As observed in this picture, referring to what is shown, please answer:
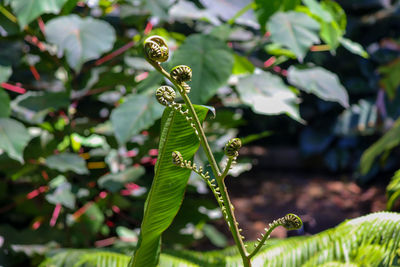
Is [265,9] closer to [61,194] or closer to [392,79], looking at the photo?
[61,194]

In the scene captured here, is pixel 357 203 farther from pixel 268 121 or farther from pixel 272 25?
pixel 272 25

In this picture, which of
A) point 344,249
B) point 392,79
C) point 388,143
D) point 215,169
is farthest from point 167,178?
point 392,79

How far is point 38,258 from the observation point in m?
1.41

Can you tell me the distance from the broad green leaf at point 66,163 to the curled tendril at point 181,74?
2.66ft

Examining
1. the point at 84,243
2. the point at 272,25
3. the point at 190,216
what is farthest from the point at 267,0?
the point at 84,243

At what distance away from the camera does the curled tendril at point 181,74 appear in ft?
1.56

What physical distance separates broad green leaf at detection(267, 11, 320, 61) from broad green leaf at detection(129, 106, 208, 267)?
0.60m

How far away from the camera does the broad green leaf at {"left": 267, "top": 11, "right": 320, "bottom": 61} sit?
114 centimetres

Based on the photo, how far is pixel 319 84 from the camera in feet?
4.30

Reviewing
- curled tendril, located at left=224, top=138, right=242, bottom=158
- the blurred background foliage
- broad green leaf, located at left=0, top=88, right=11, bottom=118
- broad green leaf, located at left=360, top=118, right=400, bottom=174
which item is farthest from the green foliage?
broad green leaf, located at left=360, top=118, right=400, bottom=174

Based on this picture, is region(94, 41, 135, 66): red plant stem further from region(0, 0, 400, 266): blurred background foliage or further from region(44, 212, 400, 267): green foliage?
region(44, 212, 400, 267): green foliage

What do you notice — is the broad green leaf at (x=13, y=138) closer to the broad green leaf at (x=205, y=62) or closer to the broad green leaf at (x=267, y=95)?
the broad green leaf at (x=205, y=62)

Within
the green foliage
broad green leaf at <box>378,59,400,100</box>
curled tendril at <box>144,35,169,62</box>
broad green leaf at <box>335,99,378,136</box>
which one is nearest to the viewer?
curled tendril at <box>144,35,169,62</box>

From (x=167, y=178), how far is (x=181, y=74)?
0.20 meters
